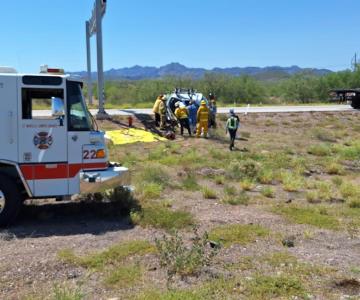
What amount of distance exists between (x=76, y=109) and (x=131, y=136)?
501 inches

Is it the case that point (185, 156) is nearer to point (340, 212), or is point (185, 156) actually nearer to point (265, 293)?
point (340, 212)

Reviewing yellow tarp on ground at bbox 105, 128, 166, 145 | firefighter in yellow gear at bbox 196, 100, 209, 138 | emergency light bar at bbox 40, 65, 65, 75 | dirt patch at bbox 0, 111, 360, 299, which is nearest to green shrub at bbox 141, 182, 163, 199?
dirt patch at bbox 0, 111, 360, 299

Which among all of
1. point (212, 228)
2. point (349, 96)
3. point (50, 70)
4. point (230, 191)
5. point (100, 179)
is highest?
point (349, 96)

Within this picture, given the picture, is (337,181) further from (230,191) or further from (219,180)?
(230,191)

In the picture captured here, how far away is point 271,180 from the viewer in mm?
12742

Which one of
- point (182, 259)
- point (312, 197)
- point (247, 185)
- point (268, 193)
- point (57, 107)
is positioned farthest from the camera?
point (247, 185)

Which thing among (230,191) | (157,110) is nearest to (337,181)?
(230,191)

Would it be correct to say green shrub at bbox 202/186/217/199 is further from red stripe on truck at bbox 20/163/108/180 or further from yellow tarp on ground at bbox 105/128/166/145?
yellow tarp on ground at bbox 105/128/166/145

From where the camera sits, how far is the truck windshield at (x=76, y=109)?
7.97 m

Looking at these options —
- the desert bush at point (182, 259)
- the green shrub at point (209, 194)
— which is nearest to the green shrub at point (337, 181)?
the green shrub at point (209, 194)

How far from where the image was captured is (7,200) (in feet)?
25.6

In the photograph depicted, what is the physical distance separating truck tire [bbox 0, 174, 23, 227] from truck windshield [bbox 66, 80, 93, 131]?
129 centimetres

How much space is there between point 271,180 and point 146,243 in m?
6.37

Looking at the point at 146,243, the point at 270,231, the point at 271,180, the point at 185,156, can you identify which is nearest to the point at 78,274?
the point at 146,243
